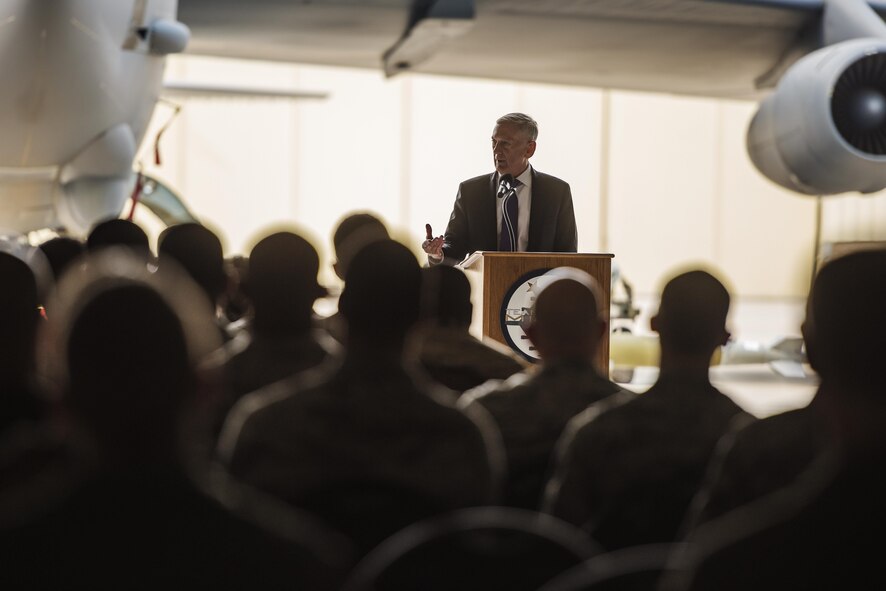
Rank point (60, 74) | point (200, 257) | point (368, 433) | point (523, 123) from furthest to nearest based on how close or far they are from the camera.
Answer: point (60, 74) → point (523, 123) → point (200, 257) → point (368, 433)

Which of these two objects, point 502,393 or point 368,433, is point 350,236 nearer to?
point 502,393

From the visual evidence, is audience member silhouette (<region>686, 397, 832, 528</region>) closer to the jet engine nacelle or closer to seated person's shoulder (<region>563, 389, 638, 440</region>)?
seated person's shoulder (<region>563, 389, 638, 440</region>)

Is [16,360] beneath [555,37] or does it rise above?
beneath

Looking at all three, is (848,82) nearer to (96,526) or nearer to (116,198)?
(116,198)

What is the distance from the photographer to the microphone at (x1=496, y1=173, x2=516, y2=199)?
5.44m

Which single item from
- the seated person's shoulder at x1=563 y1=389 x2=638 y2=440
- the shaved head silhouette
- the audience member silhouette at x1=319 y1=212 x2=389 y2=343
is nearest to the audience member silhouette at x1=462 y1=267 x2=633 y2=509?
the shaved head silhouette

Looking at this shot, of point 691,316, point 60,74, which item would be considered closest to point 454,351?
point 691,316

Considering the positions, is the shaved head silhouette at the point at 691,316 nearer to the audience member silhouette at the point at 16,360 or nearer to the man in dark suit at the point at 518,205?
the audience member silhouette at the point at 16,360

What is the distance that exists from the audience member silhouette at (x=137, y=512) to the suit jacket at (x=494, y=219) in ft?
13.8

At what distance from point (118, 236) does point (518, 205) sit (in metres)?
1.91

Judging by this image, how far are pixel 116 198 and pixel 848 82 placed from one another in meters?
5.21

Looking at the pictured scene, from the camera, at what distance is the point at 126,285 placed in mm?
1298

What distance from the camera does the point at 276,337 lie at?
2.75 metres

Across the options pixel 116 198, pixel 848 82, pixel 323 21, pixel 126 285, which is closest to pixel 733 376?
pixel 848 82
